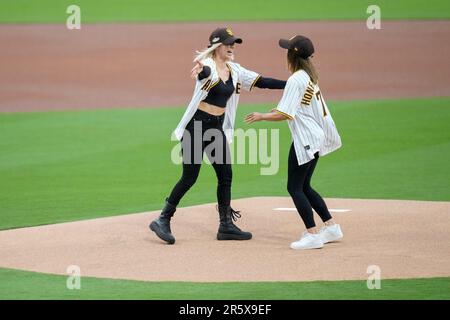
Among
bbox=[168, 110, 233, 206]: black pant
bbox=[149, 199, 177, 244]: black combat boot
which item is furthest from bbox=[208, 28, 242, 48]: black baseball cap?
bbox=[149, 199, 177, 244]: black combat boot

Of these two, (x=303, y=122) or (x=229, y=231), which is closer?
(x=303, y=122)

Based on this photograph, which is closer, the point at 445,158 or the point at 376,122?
the point at 445,158

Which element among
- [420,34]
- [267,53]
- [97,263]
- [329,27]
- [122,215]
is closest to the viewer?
[97,263]

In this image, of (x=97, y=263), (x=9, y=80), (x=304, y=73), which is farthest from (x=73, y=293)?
(x=9, y=80)

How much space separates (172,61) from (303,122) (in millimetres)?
18302

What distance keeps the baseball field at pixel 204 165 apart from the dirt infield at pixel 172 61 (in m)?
0.08

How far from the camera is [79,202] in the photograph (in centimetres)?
1228

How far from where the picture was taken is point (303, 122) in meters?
9.12

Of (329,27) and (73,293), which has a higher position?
(329,27)

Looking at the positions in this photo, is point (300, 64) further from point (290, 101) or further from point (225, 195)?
point (225, 195)

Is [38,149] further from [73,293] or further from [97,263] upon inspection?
[73,293]

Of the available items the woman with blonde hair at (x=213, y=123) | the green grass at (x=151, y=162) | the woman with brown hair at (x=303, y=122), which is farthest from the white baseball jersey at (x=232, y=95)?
the green grass at (x=151, y=162)

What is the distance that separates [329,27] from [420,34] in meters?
3.11

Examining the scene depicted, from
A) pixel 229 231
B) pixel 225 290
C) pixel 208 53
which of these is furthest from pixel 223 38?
pixel 225 290
